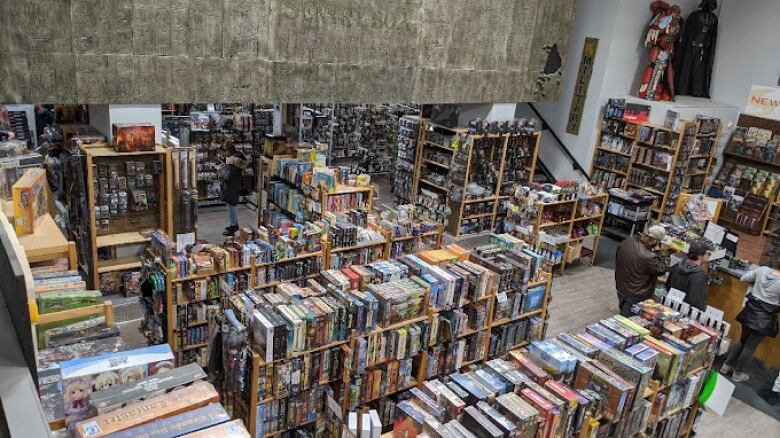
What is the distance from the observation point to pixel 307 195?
9.18 meters

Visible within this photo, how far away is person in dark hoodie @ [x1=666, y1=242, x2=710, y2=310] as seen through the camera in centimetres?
681

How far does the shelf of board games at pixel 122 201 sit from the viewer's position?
290 inches

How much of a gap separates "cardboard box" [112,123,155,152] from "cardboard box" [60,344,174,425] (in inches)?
197

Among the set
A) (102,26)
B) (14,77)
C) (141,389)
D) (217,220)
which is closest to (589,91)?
(217,220)

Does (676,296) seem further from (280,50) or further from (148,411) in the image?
(280,50)

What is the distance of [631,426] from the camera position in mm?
4723

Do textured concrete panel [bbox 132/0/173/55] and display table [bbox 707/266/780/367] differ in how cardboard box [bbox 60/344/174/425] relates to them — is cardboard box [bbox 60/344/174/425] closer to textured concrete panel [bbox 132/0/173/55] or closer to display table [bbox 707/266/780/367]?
textured concrete panel [bbox 132/0/173/55]

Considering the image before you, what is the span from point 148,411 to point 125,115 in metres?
6.08

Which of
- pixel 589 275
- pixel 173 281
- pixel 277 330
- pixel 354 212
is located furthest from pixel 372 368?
pixel 589 275

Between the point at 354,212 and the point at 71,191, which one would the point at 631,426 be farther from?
the point at 71,191

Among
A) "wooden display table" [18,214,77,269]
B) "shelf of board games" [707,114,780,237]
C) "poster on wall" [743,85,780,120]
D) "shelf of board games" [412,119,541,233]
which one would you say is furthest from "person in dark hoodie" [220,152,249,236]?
"poster on wall" [743,85,780,120]

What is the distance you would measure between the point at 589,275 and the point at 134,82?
7.99 metres

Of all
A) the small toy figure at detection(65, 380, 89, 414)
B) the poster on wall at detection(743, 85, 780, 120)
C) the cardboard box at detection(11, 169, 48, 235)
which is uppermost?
the poster on wall at detection(743, 85, 780, 120)

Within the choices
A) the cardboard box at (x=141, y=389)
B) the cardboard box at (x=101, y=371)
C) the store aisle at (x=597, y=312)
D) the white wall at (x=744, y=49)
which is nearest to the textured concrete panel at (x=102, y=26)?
the cardboard box at (x=101, y=371)
